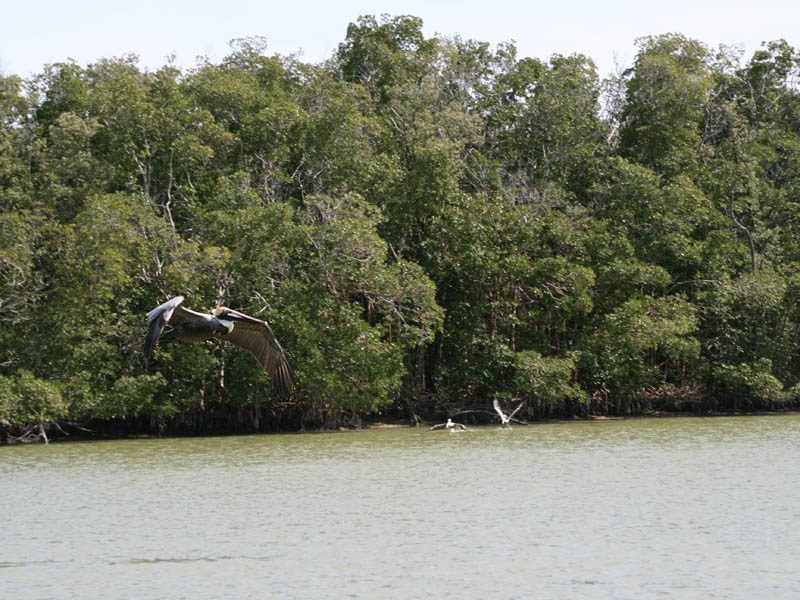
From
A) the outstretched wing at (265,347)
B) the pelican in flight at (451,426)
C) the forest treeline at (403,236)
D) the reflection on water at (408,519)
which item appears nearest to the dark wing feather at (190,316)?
the outstretched wing at (265,347)

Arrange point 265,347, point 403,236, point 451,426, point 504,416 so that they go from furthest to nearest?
point 403,236 → point 504,416 → point 451,426 → point 265,347

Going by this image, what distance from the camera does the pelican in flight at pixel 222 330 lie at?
13.7m

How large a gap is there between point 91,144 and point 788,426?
20.9 meters

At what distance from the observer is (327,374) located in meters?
27.0

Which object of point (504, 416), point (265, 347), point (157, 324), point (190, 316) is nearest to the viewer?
point (157, 324)

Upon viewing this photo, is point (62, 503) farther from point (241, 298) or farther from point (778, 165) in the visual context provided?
point (778, 165)

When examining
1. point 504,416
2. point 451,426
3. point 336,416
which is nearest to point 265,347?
point 336,416

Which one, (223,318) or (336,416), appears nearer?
(223,318)

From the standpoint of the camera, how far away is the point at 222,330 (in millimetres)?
15164

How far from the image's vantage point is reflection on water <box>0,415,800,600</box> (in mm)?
11719

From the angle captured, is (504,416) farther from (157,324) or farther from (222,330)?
(157,324)

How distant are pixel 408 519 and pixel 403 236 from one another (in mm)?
17011

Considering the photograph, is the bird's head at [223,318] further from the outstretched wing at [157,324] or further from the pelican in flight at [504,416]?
the pelican in flight at [504,416]

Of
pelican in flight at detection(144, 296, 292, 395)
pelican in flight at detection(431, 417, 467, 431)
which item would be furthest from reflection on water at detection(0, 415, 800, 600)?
pelican in flight at detection(431, 417, 467, 431)
